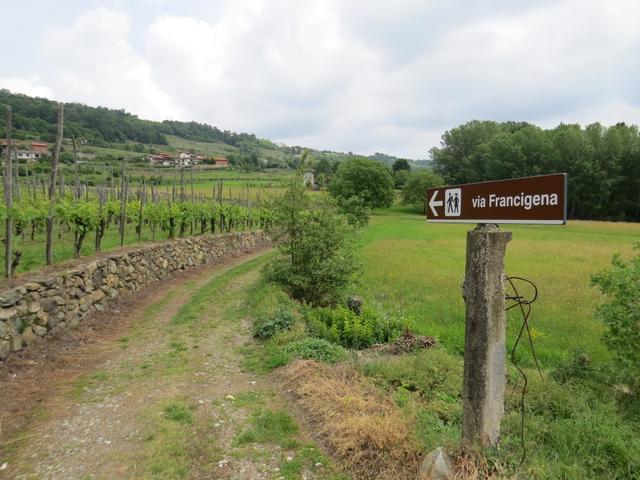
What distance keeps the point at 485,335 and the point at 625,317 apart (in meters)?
2.86

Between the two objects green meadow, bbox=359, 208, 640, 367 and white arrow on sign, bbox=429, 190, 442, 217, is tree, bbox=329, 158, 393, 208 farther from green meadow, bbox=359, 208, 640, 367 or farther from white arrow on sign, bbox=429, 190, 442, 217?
white arrow on sign, bbox=429, 190, 442, 217

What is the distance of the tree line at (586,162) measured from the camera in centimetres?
5125

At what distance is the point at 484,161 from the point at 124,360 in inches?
2709

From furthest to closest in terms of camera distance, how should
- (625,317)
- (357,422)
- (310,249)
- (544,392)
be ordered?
(310,249) < (544,392) < (625,317) < (357,422)

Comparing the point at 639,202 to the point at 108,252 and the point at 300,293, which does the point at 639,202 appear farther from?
the point at 108,252

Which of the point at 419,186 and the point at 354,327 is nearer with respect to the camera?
the point at 354,327

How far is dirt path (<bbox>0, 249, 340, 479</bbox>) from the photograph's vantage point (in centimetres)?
389

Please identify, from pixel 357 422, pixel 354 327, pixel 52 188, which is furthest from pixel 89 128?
pixel 357 422

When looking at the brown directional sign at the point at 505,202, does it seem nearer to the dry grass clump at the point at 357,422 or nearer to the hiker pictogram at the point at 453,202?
the hiker pictogram at the point at 453,202

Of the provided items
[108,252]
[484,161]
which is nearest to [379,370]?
[108,252]

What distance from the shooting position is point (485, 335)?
10.1 feet

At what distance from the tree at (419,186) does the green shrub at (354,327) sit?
62.7 m

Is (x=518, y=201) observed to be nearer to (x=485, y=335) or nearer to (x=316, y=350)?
(x=485, y=335)

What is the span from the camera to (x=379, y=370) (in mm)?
5668
